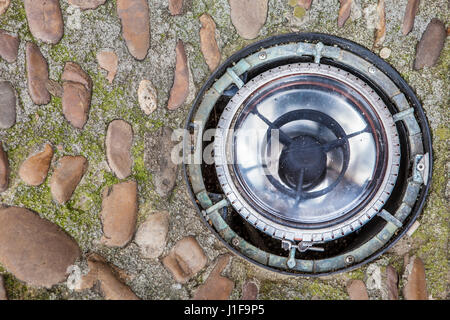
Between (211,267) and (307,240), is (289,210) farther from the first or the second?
(211,267)

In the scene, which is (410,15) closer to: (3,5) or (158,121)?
(158,121)

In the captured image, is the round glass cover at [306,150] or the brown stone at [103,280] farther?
the round glass cover at [306,150]

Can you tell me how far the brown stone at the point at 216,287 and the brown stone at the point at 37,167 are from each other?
504mm

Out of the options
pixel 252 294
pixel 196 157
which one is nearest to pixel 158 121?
pixel 196 157

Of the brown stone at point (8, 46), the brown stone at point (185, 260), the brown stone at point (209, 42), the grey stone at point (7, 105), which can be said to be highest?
the brown stone at point (209, 42)

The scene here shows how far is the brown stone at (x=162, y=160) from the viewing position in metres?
1.14

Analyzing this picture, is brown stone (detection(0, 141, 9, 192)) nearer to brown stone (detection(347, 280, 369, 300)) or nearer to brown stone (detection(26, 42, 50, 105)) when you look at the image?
brown stone (detection(26, 42, 50, 105))

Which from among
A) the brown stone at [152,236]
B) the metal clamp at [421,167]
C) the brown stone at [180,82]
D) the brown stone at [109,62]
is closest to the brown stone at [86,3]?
the brown stone at [109,62]

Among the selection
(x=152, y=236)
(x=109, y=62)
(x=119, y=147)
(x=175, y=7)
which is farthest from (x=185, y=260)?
(x=175, y=7)

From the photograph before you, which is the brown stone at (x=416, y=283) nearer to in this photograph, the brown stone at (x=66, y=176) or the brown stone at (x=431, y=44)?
the brown stone at (x=431, y=44)

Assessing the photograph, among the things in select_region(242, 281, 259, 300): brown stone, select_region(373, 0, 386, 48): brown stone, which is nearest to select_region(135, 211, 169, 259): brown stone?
select_region(242, 281, 259, 300): brown stone

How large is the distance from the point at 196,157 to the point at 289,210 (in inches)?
13.2

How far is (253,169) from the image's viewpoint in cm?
132

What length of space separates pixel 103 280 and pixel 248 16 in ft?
2.63
